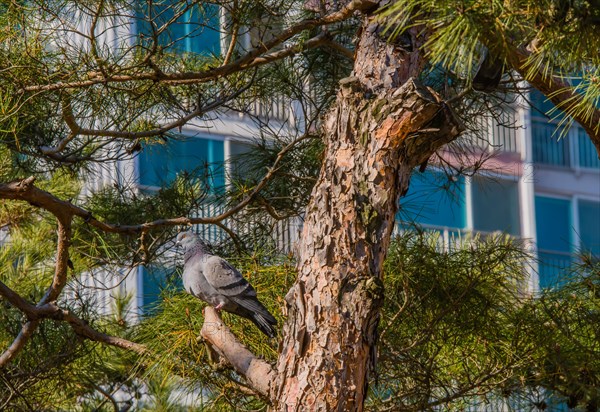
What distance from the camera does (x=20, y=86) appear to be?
2938 mm

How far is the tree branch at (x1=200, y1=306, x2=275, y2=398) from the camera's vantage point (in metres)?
2.58

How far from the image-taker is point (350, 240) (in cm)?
247

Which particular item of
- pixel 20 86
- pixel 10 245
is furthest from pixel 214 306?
pixel 10 245

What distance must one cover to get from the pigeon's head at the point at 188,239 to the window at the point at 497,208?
4554mm

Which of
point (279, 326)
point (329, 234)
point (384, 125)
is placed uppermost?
point (384, 125)

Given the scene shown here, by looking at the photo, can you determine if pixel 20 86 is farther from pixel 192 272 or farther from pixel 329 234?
pixel 329 234

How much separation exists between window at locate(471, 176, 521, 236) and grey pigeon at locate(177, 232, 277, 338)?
15.8ft

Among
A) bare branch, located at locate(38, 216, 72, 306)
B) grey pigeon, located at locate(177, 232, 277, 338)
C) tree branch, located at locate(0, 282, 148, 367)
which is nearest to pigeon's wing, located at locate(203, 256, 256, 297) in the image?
grey pigeon, located at locate(177, 232, 277, 338)

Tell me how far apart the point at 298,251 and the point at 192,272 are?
607mm

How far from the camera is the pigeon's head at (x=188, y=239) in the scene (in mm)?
3320

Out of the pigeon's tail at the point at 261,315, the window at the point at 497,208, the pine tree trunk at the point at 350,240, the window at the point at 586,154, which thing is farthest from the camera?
the window at the point at 586,154

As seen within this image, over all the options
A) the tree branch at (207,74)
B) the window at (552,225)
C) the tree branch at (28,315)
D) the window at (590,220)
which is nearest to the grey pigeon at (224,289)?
the tree branch at (28,315)

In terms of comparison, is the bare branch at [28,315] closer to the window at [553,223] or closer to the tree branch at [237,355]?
the tree branch at [237,355]

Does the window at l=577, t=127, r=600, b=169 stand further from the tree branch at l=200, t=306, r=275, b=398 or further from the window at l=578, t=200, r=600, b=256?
the tree branch at l=200, t=306, r=275, b=398
